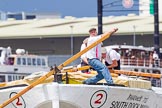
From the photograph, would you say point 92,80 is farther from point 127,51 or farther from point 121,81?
point 127,51

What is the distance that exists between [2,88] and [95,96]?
2.17 m

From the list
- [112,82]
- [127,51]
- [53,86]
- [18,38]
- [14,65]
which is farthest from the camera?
[18,38]

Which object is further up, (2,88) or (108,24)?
(108,24)

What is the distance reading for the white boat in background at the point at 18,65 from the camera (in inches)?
1339

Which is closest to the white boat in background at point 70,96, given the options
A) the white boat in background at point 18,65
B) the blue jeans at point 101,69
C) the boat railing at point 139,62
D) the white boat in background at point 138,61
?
the blue jeans at point 101,69

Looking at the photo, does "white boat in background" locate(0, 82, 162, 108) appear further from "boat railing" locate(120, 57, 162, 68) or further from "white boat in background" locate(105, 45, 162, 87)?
"boat railing" locate(120, 57, 162, 68)

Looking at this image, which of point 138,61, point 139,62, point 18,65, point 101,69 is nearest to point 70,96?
point 101,69

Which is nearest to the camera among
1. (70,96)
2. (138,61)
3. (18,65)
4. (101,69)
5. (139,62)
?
(70,96)

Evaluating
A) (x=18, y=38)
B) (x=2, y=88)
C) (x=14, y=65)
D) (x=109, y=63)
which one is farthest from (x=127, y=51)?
(x=18, y=38)

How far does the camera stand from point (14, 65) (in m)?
35.0

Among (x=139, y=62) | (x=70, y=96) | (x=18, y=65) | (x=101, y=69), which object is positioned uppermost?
(x=139, y=62)

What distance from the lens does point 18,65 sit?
3522 cm

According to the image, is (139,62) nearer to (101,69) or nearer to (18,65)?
(18,65)

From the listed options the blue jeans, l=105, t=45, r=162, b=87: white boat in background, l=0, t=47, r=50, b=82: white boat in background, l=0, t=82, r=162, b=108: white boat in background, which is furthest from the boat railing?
l=0, t=82, r=162, b=108: white boat in background
